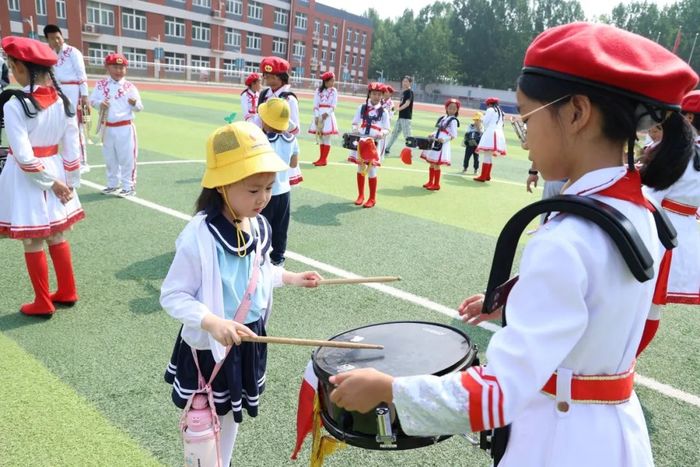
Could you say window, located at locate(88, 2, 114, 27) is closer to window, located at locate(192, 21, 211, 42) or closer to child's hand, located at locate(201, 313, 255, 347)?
window, located at locate(192, 21, 211, 42)

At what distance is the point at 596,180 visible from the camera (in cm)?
135

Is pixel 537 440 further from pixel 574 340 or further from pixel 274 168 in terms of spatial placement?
pixel 274 168

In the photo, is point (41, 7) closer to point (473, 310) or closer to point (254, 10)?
point (254, 10)

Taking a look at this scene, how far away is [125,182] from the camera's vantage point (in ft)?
26.8

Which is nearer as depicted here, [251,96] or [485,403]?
[485,403]

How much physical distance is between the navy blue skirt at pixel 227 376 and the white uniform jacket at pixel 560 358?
1.27 metres

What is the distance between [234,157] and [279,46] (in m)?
67.6

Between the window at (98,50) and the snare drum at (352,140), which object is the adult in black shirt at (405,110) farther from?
the window at (98,50)

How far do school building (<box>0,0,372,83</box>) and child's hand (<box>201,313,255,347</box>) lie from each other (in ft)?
154

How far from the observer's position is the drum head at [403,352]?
1.91 meters

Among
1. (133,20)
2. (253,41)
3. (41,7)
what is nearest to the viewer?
(41,7)

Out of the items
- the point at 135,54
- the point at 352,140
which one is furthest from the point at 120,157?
the point at 135,54

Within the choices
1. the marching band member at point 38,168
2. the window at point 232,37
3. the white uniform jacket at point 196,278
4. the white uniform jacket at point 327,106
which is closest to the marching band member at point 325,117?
the white uniform jacket at point 327,106

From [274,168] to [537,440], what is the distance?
148cm
